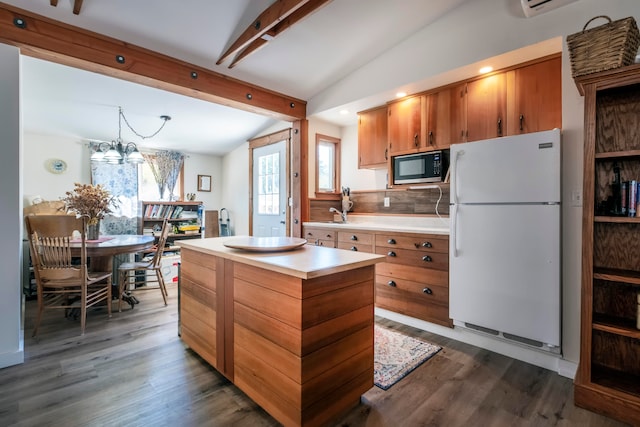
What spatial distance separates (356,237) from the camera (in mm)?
3326

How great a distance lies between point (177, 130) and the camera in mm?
4625

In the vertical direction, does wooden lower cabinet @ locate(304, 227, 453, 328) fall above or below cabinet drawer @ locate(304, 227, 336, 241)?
below

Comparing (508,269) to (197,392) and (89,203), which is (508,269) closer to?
(197,392)

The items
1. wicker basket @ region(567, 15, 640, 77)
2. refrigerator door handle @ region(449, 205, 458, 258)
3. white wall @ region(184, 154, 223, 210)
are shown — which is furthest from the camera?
white wall @ region(184, 154, 223, 210)

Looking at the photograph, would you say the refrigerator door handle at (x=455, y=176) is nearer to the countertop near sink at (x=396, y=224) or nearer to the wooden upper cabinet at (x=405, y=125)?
the countertop near sink at (x=396, y=224)

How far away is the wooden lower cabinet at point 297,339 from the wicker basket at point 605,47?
1647mm

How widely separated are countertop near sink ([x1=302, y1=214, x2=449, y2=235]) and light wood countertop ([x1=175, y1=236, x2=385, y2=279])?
1200 mm

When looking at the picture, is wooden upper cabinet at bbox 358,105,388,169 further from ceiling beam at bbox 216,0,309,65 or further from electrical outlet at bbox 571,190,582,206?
electrical outlet at bbox 571,190,582,206

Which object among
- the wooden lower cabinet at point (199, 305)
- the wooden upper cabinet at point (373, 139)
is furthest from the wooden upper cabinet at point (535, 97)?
the wooden lower cabinet at point (199, 305)

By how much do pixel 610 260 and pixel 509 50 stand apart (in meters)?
1.65

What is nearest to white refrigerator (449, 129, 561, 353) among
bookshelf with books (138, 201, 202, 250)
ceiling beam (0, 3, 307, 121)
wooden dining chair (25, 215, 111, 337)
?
ceiling beam (0, 3, 307, 121)

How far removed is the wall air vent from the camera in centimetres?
210

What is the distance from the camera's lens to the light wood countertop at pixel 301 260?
4.56 ft

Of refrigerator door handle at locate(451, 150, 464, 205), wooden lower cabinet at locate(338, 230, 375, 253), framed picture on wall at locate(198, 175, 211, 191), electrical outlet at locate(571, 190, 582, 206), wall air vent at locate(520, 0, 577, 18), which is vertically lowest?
wooden lower cabinet at locate(338, 230, 375, 253)
